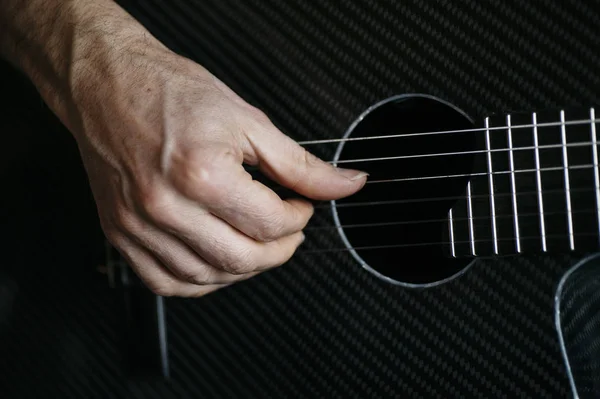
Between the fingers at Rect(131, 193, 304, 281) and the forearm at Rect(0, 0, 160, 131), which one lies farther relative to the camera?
the forearm at Rect(0, 0, 160, 131)

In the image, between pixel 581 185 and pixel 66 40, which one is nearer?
pixel 581 185

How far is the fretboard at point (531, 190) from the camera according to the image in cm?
76

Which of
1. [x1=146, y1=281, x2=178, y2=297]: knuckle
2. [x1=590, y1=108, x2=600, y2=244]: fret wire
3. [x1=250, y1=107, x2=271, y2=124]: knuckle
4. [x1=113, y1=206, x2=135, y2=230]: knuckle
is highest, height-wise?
[x1=590, y1=108, x2=600, y2=244]: fret wire

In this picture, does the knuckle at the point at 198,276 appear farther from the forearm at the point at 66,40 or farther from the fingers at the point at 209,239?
the forearm at the point at 66,40

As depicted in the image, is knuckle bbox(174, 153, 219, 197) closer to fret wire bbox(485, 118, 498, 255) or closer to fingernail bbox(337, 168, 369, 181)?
fingernail bbox(337, 168, 369, 181)

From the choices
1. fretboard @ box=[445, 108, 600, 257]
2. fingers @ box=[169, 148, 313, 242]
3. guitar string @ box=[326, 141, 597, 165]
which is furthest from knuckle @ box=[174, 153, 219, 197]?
fretboard @ box=[445, 108, 600, 257]

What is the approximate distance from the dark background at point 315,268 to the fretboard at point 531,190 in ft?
0.10

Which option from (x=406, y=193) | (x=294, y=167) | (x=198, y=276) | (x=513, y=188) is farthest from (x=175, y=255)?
(x=513, y=188)

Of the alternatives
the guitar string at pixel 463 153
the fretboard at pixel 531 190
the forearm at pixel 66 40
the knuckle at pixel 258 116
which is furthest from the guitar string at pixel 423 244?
the forearm at pixel 66 40

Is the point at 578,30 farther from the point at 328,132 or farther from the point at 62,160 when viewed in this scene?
the point at 62,160

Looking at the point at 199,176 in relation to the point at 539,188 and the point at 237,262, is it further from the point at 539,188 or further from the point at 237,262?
the point at 539,188

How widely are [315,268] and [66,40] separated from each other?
47 centimetres

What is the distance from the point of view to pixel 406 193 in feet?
2.90

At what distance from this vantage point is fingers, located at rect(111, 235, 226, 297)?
2.77ft
